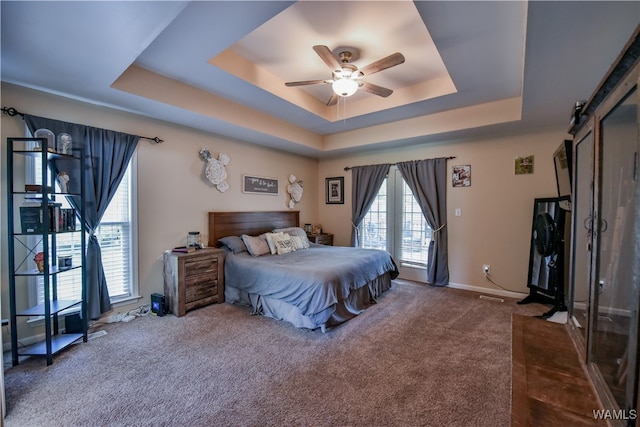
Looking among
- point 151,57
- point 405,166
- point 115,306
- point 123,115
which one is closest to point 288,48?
point 151,57

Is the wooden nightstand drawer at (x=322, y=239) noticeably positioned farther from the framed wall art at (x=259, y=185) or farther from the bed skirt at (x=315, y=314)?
the bed skirt at (x=315, y=314)

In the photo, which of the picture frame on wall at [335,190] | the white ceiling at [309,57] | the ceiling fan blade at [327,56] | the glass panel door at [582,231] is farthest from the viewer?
the picture frame on wall at [335,190]

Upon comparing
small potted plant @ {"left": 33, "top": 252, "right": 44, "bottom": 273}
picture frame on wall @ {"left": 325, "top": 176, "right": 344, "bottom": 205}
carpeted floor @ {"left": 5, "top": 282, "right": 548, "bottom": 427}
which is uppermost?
picture frame on wall @ {"left": 325, "top": 176, "right": 344, "bottom": 205}

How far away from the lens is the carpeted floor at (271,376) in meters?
1.70

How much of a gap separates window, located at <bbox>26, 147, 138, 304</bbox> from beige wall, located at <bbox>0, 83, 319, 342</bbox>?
9cm

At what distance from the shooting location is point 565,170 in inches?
110

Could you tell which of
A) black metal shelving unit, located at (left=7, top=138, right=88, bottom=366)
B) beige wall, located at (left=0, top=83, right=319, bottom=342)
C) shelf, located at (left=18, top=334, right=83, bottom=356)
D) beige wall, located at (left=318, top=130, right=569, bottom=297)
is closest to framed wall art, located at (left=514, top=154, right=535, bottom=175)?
Answer: beige wall, located at (left=318, top=130, right=569, bottom=297)

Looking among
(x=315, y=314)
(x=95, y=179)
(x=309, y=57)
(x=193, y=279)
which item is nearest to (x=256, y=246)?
(x=193, y=279)

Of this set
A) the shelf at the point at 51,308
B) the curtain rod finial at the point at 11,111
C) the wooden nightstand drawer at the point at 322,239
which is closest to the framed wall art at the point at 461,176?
the wooden nightstand drawer at the point at 322,239

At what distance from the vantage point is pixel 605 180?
1.08 meters

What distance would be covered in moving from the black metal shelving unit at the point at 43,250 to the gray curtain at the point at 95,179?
92 mm

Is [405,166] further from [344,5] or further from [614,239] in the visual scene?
[614,239]

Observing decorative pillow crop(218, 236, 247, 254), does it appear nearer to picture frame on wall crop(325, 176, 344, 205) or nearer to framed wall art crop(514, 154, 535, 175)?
picture frame on wall crop(325, 176, 344, 205)

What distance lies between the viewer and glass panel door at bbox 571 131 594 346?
121 centimetres
